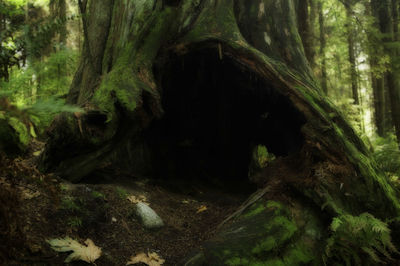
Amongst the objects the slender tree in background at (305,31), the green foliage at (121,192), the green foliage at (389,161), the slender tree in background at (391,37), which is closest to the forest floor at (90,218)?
the green foliage at (121,192)

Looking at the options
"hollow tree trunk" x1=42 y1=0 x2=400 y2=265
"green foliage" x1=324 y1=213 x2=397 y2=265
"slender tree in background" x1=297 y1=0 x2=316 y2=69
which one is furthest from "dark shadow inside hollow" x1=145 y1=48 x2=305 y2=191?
"slender tree in background" x1=297 y1=0 x2=316 y2=69

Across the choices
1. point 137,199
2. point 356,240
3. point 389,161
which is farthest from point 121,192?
point 389,161

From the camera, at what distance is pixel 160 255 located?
137 inches

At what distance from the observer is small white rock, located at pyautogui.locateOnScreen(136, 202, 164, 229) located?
13.0 ft

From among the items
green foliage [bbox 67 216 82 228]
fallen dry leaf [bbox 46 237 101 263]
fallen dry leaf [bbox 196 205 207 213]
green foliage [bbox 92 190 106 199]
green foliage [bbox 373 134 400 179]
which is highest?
green foliage [bbox 92 190 106 199]

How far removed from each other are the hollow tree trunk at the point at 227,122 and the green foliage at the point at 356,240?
0.12 feet

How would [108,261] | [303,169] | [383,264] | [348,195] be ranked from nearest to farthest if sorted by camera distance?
[108,261] < [383,264] < [348,195] < [303,169]

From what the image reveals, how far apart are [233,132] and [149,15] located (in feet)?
10.3

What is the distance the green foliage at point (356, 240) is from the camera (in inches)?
127

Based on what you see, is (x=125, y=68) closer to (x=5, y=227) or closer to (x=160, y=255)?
(x=160, y=255)

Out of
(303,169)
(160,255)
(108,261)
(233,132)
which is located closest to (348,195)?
(303,169)

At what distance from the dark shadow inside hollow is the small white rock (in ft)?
7.05

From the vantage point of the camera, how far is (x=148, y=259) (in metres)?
3.30

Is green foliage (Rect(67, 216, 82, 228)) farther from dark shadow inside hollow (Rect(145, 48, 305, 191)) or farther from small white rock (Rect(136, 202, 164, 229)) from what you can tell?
dark shadow inside hollow (Rect(145, 48, 305, 191))
